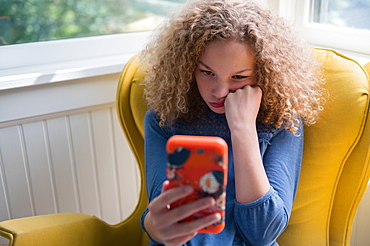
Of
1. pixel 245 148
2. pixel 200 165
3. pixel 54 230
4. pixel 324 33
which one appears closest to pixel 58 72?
pixel 54 230

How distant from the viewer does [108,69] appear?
1.52 meters

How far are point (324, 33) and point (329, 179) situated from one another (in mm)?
745

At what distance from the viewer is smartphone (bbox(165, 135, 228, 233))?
708mm

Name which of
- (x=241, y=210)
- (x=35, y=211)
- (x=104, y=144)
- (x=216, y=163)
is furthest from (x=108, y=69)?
(x=216, y=163)

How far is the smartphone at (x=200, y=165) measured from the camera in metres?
0.71

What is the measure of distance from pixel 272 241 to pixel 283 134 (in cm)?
26

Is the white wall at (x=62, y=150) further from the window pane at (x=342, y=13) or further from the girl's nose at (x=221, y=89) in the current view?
the window pane at (x=342, y=13)

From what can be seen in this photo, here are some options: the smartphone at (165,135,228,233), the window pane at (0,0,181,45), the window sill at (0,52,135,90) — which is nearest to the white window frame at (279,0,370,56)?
the window pane at (0,0,181,45)

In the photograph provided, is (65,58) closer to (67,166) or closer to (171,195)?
(67,166)

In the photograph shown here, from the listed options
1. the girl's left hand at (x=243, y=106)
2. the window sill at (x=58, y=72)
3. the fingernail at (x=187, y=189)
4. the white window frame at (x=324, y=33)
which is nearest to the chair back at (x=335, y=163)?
the girl's left hand at (x=243, y=106)

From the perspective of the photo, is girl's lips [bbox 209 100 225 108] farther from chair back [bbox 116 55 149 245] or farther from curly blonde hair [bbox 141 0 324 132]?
chair back [bbox 116 55 149 245]

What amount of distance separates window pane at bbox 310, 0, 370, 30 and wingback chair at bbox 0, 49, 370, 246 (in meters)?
0.42

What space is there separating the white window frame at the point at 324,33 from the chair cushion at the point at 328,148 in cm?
40

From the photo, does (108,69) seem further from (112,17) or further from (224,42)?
(224,42)
